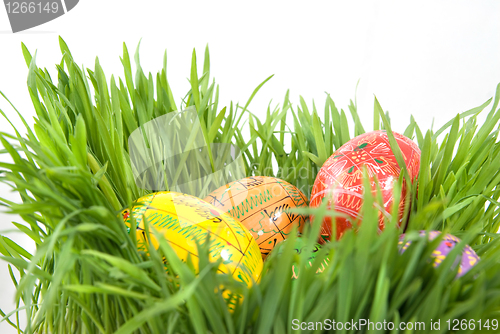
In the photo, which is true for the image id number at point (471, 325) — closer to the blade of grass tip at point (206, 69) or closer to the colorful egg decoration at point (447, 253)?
the colorful egg decoration at point (447, 253)

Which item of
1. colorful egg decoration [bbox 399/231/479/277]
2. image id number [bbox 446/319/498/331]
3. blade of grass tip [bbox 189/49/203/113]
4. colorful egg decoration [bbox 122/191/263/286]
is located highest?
blade of grass tip [bbox 189/49/203/113]

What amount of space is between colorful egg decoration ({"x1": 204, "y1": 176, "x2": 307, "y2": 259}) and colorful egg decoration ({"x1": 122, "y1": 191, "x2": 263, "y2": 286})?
0.08 meters

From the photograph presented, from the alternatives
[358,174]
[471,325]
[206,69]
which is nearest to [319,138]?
[358,174]

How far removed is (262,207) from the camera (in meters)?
0.53

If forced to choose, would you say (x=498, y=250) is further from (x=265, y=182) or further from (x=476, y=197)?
(x=265, y=182)

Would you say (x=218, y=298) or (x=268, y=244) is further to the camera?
(x=268, y=244)

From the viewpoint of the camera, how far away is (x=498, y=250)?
0.30 meters

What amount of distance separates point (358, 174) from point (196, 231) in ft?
0.78

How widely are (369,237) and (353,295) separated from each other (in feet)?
0.15

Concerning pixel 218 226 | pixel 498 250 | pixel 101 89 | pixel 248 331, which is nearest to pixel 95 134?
pixel 101 89

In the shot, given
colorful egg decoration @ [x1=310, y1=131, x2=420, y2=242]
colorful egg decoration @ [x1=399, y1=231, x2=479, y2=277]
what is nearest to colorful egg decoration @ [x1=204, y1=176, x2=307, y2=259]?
colorful egg decoration @ [x1=310, y1=131, x2=420, y2=242]

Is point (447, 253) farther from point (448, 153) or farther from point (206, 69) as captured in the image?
point (206, 69)

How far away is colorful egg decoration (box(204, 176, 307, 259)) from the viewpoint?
519 millimetres
